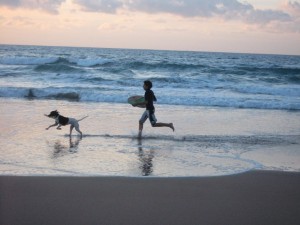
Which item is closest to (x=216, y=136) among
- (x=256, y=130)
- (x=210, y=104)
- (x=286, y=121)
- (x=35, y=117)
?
(x=256, y=130)

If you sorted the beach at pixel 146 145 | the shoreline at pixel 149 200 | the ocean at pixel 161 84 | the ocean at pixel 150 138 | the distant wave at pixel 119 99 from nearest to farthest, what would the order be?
the shoreline at pixel 149 200
the beach at pixel 146 145
the ocean at pixel 150 138
the distant wave at pixel 119 99
the ocean at pixel 161 84

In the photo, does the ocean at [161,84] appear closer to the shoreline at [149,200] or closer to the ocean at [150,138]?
the ocean at [150,138]

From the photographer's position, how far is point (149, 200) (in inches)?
206

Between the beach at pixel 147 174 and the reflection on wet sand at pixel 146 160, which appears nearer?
the beach at pixel 147 174

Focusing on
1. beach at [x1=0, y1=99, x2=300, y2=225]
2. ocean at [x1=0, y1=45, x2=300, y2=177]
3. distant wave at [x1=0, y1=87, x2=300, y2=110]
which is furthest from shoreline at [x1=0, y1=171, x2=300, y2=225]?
distant wave at [x1=0, y1=87, x2=300, y2=110]

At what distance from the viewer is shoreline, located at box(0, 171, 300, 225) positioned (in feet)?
15.1

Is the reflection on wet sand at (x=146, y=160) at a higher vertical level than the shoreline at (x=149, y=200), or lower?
lower

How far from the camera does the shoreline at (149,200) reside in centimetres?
461

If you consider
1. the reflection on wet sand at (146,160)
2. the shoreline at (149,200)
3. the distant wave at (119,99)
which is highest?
the shoreline at (149,200)

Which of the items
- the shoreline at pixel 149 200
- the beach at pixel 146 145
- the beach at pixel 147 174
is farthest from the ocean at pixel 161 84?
the shoreline at pixel 149 200

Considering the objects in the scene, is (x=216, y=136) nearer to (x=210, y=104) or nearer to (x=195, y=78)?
(x=210, y=104)

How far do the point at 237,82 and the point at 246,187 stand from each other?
2654cm

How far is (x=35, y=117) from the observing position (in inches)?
509

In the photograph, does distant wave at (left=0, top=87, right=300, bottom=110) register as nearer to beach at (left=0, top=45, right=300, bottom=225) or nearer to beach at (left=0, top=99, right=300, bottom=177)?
beach at (left=0, top=45, right=300, bottom=225)
